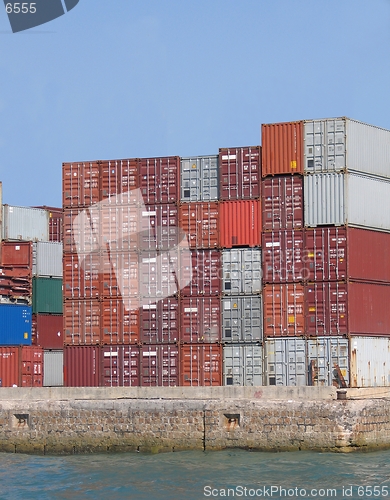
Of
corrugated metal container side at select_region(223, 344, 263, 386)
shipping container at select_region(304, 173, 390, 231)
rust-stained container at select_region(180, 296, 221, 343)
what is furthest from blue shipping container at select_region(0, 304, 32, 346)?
shipping container at select_region(304, 173, 390, 231)

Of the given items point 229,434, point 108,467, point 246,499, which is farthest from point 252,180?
point 246,499

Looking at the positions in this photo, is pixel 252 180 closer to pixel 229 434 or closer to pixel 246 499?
pixel 229 434

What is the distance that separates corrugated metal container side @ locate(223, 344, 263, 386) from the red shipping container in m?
3.85

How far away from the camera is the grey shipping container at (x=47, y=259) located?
53250 mm

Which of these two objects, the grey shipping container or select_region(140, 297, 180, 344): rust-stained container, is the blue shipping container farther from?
select_region(140, 297, 180, 344): rust-stained container

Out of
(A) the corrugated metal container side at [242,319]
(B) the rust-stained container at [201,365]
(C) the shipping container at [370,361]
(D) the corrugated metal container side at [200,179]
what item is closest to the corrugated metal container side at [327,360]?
(C) the shipping container at [370,361]

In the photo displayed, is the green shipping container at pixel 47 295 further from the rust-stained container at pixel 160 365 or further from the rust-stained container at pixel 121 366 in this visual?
the rust-stained container at pixel 160 365

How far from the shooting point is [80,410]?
40562 millimetres

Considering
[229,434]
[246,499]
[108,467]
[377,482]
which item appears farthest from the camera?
[229,434]

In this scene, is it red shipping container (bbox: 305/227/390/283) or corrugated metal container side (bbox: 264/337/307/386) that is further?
red shipping container (bbox: 305/227/390/283)

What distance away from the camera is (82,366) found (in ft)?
148

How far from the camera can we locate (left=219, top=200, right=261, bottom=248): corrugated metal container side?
43969 mm

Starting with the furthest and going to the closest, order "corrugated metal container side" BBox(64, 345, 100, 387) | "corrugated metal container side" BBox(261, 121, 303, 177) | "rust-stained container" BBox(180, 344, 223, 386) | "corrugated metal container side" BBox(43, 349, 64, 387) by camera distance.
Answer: "corrugated metal container side" BBox(43, 349, 64, 387) → "corrugated metal container side" BBox(64, 345, 100, 387) → "corrugated metal container side" BBox(261, 121, 303, 177) → "rust-stained container" BBox(180, 344, 223, 386)

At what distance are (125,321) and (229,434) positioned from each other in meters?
8.46
